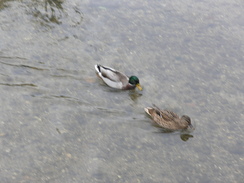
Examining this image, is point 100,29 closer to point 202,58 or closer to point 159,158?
point 202,58

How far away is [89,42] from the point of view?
33.3ft

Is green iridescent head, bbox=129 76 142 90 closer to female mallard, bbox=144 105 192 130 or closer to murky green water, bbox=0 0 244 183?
murky green water, bbox=0 0 244 183

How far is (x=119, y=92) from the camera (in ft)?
29.7

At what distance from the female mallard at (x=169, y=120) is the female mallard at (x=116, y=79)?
1.00 m

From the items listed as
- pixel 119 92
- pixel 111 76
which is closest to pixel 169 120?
pixel 119 92

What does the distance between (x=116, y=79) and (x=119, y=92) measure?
33cm

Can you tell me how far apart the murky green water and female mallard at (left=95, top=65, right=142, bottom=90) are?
181 millimetres

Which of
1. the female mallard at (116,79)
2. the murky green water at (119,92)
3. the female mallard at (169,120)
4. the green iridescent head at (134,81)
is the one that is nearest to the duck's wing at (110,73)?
the female mallard at (116,79)

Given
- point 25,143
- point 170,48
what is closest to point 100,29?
point 170,48

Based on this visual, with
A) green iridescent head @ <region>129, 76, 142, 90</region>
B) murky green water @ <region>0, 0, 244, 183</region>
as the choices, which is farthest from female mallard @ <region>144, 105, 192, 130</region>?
green iridescent head @ <region>129, 76, 142, 90</region>

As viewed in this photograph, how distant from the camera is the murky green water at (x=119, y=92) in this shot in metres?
6.99

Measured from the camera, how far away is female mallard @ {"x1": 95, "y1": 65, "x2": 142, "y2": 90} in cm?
885

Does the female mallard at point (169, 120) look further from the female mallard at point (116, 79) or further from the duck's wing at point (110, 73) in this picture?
the duck's wing at point (110, 73)

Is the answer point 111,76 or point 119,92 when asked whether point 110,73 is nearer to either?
point 111,76
